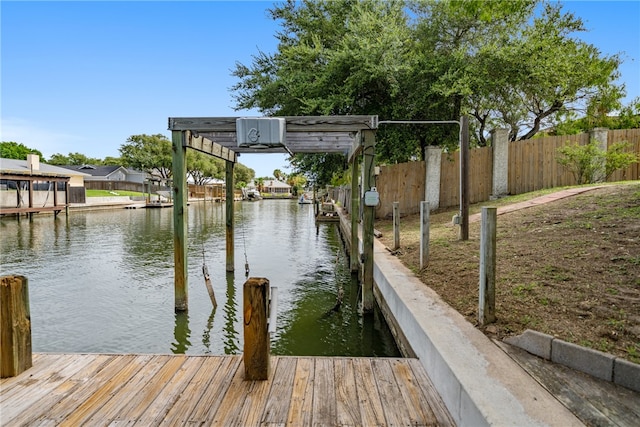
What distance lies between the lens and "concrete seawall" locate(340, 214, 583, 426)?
71.0 inches

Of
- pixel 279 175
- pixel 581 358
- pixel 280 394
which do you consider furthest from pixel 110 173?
pixel 581 358

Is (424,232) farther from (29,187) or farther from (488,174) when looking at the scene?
(29,187)

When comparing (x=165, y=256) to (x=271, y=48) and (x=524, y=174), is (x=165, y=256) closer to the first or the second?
(x=271, y=48)

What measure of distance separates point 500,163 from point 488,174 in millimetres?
446

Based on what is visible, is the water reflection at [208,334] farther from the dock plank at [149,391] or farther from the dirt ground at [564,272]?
the dirt ground at [564,272]

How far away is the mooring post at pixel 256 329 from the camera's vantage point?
104 inches

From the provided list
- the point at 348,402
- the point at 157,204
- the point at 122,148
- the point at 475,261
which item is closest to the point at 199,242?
the point at 475,261

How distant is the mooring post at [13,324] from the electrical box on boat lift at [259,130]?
2.93 meters

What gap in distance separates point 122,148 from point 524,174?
1920 inches

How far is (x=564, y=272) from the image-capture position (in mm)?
3623

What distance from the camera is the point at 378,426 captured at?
2139 millimetres

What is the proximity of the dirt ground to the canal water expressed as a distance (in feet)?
4.50

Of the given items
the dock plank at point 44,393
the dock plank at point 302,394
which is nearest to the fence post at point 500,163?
the dock plank at point 302,394

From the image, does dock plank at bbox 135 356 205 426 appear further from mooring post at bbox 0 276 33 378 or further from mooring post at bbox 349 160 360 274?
mooring post at bbox 349 160 360 274
